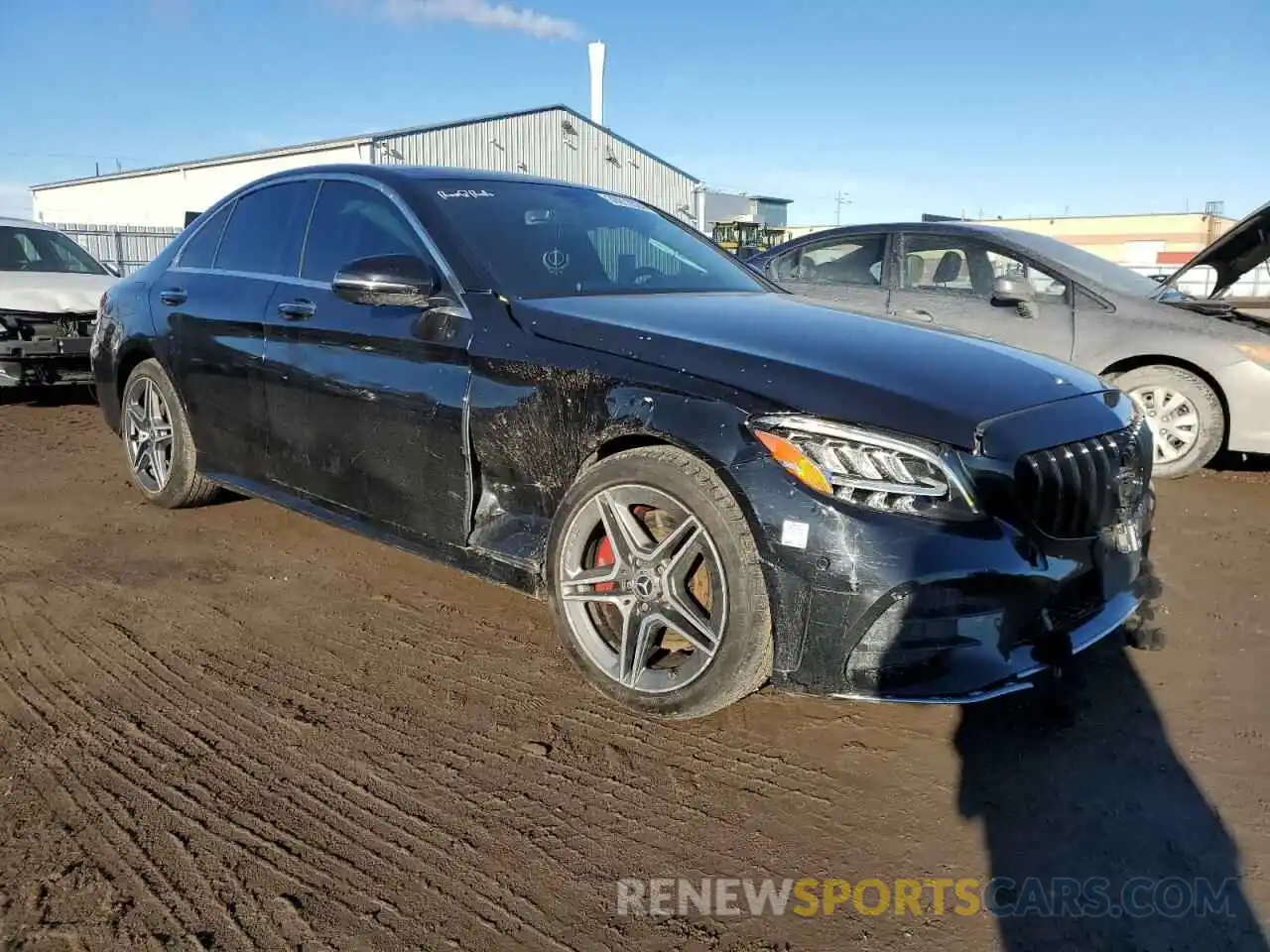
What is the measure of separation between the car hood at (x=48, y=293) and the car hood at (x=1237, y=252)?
847 centimetres

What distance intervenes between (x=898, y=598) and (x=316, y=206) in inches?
118

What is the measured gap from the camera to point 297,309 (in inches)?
150

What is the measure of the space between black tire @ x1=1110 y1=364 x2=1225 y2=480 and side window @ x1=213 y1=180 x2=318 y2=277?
482 cm

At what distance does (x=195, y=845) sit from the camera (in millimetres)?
2240

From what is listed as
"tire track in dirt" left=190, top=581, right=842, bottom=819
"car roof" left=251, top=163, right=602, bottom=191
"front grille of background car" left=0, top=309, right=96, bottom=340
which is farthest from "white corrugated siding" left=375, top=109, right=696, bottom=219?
"tire track in dirt" left=190, top=581, right=842, bottom=819

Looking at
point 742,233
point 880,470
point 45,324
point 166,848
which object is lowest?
point 166,848

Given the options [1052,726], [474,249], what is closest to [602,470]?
[474,249]

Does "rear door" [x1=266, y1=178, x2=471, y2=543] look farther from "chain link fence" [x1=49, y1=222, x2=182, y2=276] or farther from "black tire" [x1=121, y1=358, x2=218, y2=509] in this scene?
"chain link fence" [x1=49, y1=222, x2=182, y2=276]

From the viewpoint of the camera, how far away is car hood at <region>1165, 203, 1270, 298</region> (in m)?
6.10

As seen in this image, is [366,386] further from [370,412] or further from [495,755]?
[495,755]

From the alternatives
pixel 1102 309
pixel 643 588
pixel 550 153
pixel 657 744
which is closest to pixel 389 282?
pixel 643 588

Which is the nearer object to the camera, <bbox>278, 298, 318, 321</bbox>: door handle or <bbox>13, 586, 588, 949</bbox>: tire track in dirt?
<bbox>13, 586, 588, 949</bbox>: tire track in dirt

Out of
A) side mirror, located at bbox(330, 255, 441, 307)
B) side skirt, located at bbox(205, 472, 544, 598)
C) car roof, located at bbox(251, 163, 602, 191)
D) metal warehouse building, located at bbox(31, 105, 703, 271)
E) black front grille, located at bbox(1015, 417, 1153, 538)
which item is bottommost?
side skirt, located at bbox(205, 472, 544, 598)

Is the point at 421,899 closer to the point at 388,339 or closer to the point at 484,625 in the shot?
the point at 484,625
